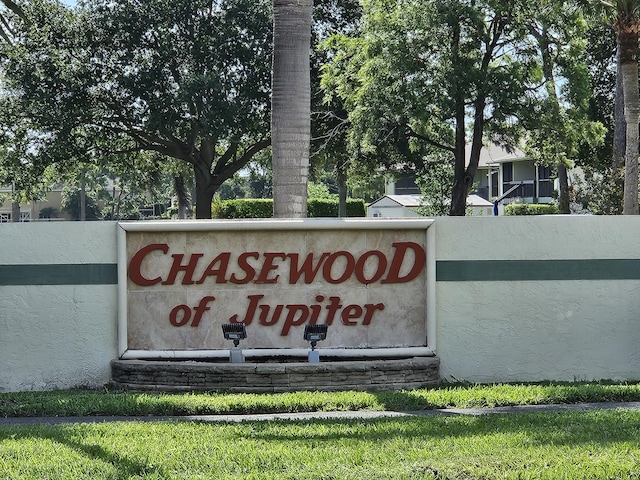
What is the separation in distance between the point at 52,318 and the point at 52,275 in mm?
527

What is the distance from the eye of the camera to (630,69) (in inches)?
832

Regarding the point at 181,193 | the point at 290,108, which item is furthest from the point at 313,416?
the point at 181,193

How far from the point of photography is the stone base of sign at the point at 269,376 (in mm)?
10102

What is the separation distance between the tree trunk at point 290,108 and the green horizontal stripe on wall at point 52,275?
8.78 ft

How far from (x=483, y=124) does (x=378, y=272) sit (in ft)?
60.0

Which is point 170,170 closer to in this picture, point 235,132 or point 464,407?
point 235,132

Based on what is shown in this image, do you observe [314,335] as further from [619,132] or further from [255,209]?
[255,209]

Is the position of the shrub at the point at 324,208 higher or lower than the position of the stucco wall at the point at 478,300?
higher

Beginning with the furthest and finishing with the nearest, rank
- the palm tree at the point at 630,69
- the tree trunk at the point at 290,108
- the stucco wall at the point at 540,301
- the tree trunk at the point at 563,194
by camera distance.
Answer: the tree trunk at the point at 563,194 < the palm tree at the point at 630,69 < the tree trunk at the point at 290,108 < the stucco wall at the point at 540,301

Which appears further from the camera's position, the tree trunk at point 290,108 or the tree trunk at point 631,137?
the tree trunk at point 631,137

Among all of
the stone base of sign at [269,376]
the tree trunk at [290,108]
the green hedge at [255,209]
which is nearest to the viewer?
the stone base of sign at [269,376]

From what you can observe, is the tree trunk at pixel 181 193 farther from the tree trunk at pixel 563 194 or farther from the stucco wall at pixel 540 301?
the stucco wall at pixel 540 301

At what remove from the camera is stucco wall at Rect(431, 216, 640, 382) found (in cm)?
1124

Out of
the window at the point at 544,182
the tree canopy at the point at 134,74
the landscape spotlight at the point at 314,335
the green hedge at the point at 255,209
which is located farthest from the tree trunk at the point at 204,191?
the window at the point at 544,182
